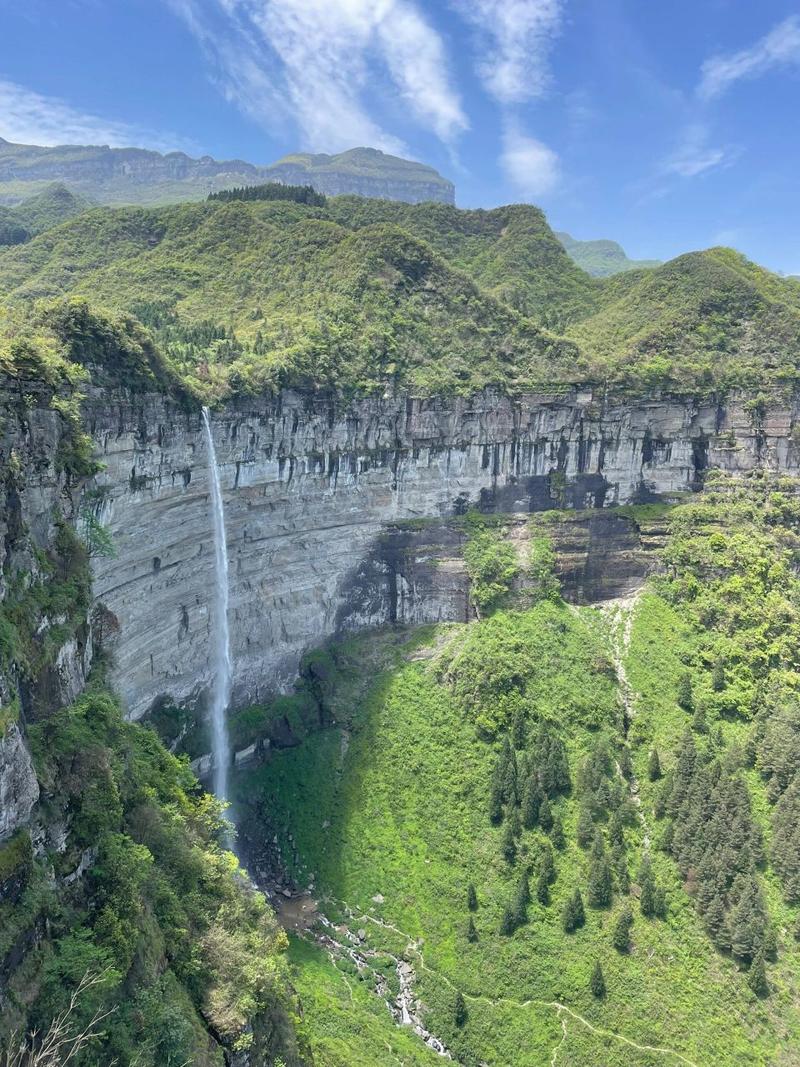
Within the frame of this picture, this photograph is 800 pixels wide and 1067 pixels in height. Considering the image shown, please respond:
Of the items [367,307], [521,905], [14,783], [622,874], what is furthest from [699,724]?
[14,783]

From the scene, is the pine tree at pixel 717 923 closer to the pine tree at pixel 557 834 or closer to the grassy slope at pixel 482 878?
the grassy slope at pixel 482 878

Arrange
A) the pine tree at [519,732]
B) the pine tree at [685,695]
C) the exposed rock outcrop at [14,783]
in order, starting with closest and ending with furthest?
the exposed rock outcrop at [14,783] → the pine tree at [519,732] → the pine tree at [685,695]

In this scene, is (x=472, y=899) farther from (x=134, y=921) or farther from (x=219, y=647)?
(x=134, y=921)

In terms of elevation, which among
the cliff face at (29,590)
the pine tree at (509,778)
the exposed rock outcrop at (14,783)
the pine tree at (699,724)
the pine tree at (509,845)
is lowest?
the pine tree at (509,845)

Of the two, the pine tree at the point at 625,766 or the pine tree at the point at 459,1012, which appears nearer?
the pine tree at the point at 459,1012

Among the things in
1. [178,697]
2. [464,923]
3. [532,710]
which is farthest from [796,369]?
[178,697]

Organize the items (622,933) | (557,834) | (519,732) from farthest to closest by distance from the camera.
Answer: (519,732) → (557,834) → (622,933)

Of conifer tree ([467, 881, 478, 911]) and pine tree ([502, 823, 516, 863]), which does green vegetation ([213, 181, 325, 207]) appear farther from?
conifer tree ([467, 881, 478, 911])

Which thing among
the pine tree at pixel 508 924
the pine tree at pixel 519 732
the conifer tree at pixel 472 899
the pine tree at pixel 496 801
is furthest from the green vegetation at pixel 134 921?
the pine tree at pixel 519 732
